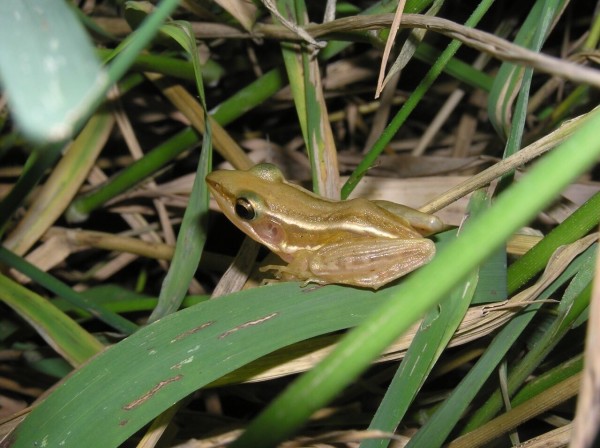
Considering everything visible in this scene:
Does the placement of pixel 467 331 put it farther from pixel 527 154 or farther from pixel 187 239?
pixel 187 239

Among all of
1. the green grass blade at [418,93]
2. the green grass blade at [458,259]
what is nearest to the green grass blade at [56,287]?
the green grass blade at [418,93]

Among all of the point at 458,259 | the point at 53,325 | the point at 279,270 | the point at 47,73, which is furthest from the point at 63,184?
the point at 458,259

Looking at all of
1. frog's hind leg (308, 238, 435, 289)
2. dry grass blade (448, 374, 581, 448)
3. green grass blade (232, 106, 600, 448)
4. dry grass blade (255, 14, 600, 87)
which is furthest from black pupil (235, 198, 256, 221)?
green grass blade (232, 106, 600, 448)

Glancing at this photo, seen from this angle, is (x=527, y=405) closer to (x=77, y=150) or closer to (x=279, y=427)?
(x=279, y=427)

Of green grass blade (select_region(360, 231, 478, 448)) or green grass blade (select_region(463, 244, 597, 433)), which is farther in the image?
green grass blade (select_region(463, 244, 597, 433))

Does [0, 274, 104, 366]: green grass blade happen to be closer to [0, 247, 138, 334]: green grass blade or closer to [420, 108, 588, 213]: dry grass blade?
[0, 247, 138, 334]: green grass blade
